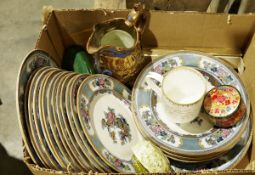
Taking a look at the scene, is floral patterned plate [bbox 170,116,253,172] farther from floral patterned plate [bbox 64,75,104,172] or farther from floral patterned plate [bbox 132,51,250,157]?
floral patterned plate [bbox 64,75,104,172]

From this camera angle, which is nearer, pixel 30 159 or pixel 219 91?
pixel 30 159

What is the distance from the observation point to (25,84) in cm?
67

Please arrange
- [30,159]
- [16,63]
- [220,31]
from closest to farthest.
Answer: [30,159]
[220,31]
[16,63]

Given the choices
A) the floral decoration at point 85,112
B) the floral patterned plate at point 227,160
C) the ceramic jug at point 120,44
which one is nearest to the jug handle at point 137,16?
the ceramic jug at point 120,44

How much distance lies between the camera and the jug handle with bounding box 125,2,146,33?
0.80 meters

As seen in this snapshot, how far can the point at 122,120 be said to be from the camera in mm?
815

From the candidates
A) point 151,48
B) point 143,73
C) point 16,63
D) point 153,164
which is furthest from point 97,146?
point 16,63

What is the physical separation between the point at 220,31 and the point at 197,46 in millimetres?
75

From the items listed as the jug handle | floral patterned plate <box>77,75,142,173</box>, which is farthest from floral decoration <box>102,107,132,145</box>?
the jug handle

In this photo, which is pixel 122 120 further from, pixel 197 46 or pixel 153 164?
pixel 197 46

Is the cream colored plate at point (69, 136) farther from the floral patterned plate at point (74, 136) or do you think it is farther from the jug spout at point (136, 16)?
the jug spout at point (136, 16)

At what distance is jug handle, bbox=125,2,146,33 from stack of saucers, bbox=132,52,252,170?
0.36ft

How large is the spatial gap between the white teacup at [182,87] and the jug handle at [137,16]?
12cm

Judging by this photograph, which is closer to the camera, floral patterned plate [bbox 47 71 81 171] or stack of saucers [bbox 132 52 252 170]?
floral patterned plate [bbox 47 71 81 171]
